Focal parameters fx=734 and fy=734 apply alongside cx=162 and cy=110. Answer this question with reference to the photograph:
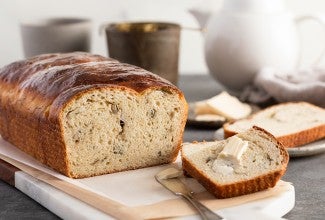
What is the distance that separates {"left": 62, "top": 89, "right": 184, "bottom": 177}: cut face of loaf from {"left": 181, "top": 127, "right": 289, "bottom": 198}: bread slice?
115mm

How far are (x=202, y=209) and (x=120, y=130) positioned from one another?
50cm

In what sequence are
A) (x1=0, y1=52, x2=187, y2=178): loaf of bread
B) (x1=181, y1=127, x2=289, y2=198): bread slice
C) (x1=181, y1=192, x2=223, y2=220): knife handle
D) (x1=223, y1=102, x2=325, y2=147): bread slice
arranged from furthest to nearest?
1. (x1=223, y1=102, x2=325, y2=147): bread slice
2. (x1=0, y1=52, x2=187, y2=178): loaf of bread
3. (x1=181, y1=127, x2=289, y2=198): bread slice
4. (x1=181, y1=192, x2=223, y2=220): knife handle

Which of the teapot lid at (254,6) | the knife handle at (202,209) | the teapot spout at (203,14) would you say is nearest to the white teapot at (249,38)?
the teapot lid at (254,6)

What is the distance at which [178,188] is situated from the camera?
2365 mm

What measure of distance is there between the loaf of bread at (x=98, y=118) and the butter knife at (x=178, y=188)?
0.50 ft

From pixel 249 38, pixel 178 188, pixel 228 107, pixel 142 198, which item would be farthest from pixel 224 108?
pixel 142 198

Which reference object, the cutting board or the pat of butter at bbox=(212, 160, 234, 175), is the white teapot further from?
the pat of butter at bbox=(212, 160, 234, 175)

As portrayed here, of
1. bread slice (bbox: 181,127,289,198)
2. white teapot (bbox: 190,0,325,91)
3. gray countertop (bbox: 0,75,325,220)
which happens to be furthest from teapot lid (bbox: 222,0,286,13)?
bread slice (bbox: 181,127,289,198)

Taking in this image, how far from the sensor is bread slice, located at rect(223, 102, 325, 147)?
9.64 feet

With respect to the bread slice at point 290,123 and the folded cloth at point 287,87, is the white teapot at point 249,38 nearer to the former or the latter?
the folded cloth at point 287,87

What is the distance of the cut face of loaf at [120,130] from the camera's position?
246cm

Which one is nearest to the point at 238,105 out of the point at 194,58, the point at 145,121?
the point at 145,121

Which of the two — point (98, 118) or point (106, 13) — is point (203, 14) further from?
point (98, 118)

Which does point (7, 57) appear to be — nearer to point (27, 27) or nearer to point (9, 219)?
point (27, 27)
